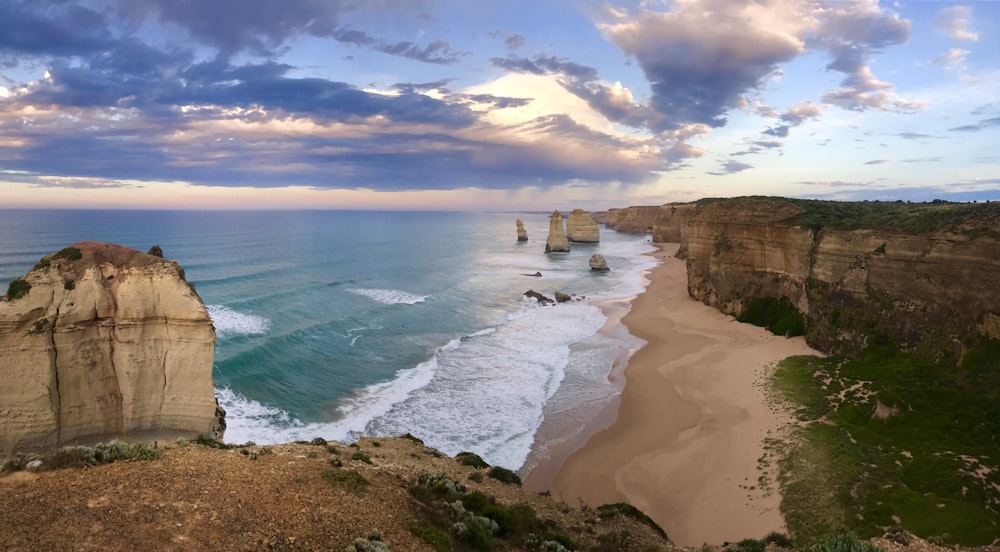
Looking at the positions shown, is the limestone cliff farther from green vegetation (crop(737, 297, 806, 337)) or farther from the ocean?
green vegetation (crop(737, 297, 806, 337))

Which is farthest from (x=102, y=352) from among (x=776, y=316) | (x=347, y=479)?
(x=776, y=316)

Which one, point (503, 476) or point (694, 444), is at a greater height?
point (503, 476)

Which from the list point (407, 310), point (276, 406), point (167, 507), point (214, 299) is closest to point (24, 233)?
point (214, 299)

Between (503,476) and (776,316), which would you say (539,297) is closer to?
(776,316)

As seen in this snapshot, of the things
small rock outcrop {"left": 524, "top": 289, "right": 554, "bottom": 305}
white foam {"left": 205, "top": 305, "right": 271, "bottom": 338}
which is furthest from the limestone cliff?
white foam {"left": 205, "top": 305, "right": 271, "bottom": 338}

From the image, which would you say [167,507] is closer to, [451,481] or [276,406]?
[451,481]
